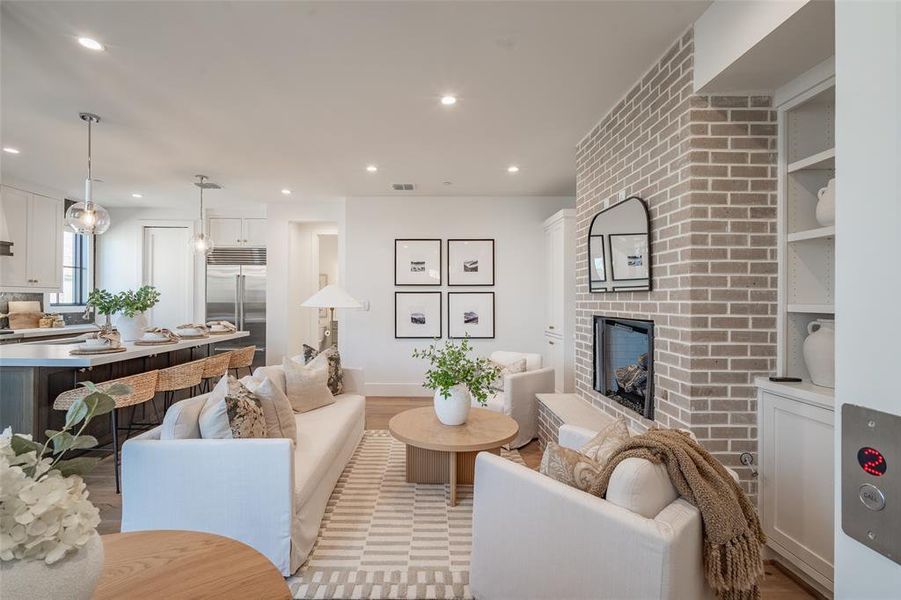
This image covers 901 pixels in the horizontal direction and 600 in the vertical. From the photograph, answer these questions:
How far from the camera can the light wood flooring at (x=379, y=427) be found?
1.82m

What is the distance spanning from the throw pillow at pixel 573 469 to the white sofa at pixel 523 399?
6.06 ft

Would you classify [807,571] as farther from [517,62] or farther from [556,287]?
[556,287]

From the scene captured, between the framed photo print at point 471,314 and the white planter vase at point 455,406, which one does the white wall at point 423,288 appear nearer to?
the framed photo print at point 471,314

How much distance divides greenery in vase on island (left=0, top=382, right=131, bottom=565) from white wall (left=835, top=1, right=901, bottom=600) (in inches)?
48.0

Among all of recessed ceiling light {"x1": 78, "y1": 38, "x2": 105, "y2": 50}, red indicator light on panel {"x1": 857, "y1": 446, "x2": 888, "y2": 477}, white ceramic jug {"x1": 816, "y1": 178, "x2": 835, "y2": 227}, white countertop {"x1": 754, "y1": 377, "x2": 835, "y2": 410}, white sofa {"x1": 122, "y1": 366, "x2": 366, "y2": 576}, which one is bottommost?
white sofa {"x1": 122, "y1": 366, "x2": 366, "y2": 576}

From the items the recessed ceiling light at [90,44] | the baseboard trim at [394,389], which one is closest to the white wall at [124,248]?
the baseboard trim at [394,389]

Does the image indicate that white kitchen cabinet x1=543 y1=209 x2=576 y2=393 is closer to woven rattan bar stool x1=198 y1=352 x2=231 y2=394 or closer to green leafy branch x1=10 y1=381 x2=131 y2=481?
woven rattan bar stool x1=198 y1=352 x2=231 y2=394

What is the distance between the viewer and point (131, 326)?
3496mm

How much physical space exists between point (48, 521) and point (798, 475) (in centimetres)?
256

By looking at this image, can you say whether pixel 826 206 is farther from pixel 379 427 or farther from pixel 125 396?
pixel 125 396

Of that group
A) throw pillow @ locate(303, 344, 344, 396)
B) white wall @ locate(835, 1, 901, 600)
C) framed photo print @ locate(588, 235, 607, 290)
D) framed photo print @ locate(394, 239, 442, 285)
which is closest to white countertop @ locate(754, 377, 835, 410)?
framed photo print @ locate(588, 235, 607, 290)

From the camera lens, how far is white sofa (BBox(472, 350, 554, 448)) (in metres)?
3.49

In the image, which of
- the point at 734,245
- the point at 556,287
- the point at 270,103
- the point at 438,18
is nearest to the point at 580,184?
the point at 556,287

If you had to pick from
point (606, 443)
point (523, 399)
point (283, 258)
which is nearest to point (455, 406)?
point (523, 399)
